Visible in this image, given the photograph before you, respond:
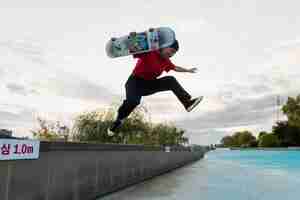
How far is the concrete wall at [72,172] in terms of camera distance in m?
4.21

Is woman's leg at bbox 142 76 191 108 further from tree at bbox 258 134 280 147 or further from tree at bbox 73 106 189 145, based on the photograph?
tree at bbox 258 134 280 147

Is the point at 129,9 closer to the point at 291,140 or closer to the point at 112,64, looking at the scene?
the point at 112,64

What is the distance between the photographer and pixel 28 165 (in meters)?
4.41

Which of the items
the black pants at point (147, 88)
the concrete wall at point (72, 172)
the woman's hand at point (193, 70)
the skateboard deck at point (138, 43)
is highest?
the skateboard deck at point (138, 43)

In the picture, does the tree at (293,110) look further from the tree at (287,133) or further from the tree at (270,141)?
the tree at (270,141)

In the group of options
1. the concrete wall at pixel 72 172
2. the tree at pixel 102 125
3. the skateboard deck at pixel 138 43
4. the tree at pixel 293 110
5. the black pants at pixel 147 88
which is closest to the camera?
the concrete wall at pixel 72 172

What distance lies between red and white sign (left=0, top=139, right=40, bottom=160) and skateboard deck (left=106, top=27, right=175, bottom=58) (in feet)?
6.08

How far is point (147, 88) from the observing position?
5379 mm

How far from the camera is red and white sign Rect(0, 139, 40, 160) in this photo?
3.81 metres

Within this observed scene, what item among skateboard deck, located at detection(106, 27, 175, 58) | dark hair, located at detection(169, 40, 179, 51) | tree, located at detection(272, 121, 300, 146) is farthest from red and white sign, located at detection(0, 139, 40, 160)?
tree, located at detection(272, 121, 300, 146)

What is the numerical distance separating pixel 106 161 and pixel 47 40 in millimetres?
3052

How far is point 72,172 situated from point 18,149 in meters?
1.87

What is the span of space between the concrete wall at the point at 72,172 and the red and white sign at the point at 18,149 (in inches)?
3.7

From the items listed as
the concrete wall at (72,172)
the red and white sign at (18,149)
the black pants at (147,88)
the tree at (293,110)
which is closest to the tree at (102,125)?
the concrete wall at (72,172)
